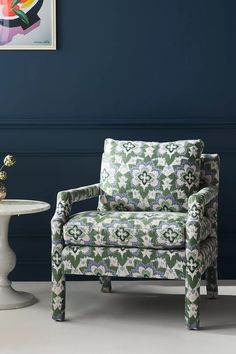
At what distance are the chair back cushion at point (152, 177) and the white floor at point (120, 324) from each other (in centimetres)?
49

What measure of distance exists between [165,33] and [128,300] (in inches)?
60.7

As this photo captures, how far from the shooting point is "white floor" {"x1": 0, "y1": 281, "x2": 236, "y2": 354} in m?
2.87

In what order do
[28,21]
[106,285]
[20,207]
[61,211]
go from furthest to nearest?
[28,21] → [106,285] → [20,207] → [61,211]

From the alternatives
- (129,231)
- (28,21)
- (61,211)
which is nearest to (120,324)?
(129,231)

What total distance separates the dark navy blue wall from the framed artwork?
53 millimetres

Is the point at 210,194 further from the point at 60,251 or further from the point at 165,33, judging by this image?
the point at 165,33

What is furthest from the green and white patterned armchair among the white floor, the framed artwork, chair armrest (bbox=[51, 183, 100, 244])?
the framed artwork

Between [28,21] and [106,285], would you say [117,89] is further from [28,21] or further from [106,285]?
[106,285]

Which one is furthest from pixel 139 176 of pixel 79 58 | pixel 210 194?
pixel 79 58

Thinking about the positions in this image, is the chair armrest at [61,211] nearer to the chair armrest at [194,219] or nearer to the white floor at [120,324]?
the white floor at [120,324]

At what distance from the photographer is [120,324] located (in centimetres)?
323

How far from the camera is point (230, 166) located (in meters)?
4.18

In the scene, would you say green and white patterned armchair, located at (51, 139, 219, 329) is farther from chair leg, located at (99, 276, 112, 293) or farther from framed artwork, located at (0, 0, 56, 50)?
framed artwork, located at (0, 0, 56, 50)

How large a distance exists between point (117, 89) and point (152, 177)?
2.63 feet
